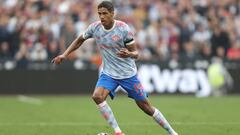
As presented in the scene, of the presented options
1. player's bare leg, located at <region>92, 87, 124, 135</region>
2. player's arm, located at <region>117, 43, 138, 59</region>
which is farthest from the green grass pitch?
player's arm, located at <region>117, 43, 138, 59</region>

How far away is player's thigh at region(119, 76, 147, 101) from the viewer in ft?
39.7

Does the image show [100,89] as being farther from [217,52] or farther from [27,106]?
[217,52]

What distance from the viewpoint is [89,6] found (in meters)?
28.4

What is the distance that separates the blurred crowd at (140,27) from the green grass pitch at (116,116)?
1807 mm

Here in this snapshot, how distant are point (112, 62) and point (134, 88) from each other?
0.57 metres

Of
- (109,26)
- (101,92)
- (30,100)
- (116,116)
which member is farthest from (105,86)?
(30,100)

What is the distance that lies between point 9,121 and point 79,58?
10.7 metres

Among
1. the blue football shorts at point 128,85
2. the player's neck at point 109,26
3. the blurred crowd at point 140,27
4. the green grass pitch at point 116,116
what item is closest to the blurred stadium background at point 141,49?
the blurred crowd at point 140,27

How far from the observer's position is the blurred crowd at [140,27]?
1049 inches

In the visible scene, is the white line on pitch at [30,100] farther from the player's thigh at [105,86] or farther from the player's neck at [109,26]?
the player's neck at [109,26]

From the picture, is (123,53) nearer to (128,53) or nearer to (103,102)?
(128,53)

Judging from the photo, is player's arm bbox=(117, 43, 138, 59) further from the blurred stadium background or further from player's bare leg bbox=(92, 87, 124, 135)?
the blurred stadium background

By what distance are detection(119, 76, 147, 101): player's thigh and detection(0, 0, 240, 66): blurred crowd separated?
14.5 metres

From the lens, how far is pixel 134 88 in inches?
477
